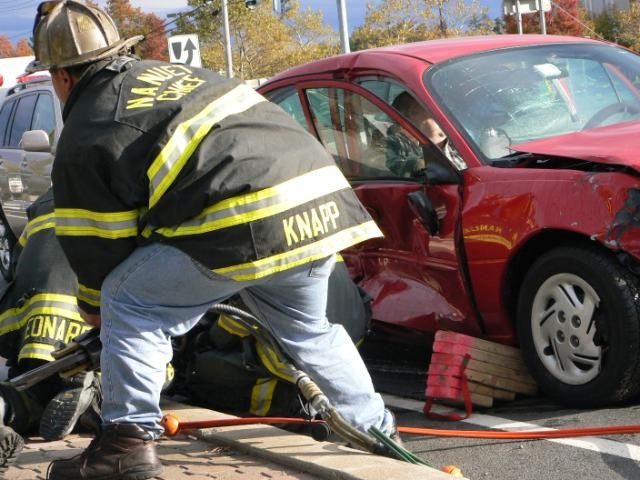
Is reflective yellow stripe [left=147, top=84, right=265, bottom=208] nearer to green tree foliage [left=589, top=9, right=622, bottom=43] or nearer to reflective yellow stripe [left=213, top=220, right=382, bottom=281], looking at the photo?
reflective yellow stripe [left=213, top=220, right=382, bottom=281]

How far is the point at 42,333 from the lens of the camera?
4.59m

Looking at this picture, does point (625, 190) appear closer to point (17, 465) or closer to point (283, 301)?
point (283, 301)

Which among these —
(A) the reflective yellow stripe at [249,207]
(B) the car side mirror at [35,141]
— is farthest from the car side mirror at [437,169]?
(B) the car side mirror at [35,141]

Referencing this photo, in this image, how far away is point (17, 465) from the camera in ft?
13.1

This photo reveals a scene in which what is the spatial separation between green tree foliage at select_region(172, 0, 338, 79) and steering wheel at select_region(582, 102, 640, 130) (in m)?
41.4

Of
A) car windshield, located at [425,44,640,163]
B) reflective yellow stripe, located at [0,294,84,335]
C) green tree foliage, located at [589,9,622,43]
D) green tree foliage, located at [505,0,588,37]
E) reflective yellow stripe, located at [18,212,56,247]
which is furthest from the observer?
green tree foliage, located at [589,9,622,43]

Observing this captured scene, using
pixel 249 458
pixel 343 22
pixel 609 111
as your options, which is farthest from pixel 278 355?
pixel 343 22

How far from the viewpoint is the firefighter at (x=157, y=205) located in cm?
335

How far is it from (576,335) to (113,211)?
2199 millimetres

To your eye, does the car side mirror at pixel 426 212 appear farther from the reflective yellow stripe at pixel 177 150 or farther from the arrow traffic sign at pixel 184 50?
the arrow traffic sign at pixel 184 50

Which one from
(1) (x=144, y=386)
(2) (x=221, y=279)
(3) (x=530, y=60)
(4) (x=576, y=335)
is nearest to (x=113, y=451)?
(1) (x=144, y=386)

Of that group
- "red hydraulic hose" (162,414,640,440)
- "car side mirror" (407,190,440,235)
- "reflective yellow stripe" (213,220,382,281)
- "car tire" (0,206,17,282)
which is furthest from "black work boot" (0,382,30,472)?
"car tire" (0,206,17,282)

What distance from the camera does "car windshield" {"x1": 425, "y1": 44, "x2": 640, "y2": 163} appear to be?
5.24m

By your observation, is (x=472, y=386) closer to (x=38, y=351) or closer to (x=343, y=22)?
(x=38, y=351)
